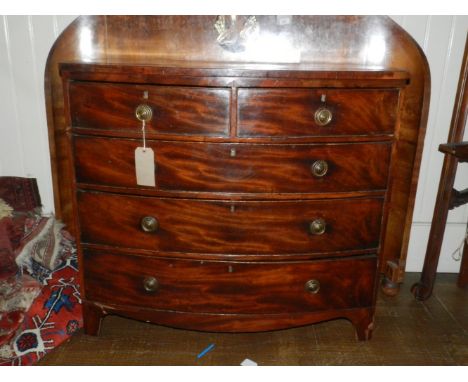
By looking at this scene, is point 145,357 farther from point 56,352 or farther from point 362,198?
point 362,198

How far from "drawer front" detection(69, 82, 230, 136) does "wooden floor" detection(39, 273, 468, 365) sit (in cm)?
93

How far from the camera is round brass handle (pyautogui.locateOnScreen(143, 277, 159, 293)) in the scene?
1718 millimetres

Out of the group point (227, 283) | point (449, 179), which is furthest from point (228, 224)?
point (449, 179)

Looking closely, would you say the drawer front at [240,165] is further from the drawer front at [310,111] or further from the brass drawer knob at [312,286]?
the brass drawer knob at [312,286]

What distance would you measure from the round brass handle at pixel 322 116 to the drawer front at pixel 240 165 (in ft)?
0.29

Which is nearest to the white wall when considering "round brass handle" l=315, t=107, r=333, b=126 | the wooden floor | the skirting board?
the skirting board

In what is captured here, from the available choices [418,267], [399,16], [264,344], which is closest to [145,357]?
[264,344]

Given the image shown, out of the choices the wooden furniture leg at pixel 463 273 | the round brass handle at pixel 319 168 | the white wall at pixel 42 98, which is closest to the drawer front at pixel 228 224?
the round brass handle at pixel 319 168

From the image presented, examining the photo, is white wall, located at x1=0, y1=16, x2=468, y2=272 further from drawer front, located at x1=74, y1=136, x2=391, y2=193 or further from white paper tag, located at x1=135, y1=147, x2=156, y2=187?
white paper tag, located at x1=135, y1=147, x2=156, y2=187

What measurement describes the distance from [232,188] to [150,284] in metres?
0.51

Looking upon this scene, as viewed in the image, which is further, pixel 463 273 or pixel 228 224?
pixel 463 273

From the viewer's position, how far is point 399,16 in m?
2.02

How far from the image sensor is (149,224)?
1635mm

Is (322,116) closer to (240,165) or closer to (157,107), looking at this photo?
(240,165)
